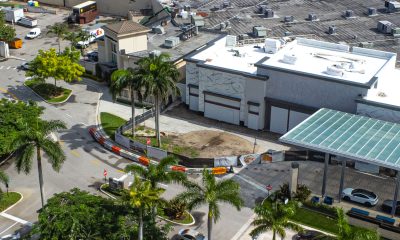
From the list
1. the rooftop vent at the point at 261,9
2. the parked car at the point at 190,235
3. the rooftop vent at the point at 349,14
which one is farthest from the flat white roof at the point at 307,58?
the parked car at the point at 190,235

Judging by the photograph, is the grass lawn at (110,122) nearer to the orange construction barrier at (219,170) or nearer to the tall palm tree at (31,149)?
the orange construction barrier at (219,170)

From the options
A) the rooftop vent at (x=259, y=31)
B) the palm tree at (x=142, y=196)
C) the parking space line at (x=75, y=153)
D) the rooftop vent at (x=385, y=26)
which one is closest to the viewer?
the palm tree at (x=142, y=196)

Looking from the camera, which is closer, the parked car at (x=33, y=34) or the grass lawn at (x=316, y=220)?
the grass lawn at (x=316, y=220)

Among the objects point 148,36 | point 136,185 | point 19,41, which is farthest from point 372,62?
point 19,41

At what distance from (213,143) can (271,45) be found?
57.5 ft

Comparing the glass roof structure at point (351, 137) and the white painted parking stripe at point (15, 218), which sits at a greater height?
the glass roof structure at point (351, 137)

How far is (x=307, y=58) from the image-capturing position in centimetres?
7838

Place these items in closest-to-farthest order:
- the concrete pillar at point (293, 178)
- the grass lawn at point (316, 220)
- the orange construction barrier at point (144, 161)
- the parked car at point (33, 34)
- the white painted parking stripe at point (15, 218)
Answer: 1. the grass lawn at point (316, 220)
2. the white painted parking stripe at point (15, 218)
3. the concrete pillar at point (293, 178)
4. the orange construction barrier at point (144, 161)
5. the parked car at point (33, 34)

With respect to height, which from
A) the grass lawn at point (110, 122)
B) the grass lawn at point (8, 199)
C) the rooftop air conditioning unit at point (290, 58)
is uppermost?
the rooftop air conditioning unit at point (290, 58)

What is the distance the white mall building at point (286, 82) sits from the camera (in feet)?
232

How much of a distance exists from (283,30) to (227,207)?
42.8 m

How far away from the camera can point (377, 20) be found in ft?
320

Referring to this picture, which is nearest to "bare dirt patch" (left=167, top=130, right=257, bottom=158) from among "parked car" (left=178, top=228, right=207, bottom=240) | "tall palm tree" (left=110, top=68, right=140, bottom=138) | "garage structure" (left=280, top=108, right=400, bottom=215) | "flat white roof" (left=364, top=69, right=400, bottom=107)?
"tall palm tree" (left=110, top=68, right=140, bottom=138)

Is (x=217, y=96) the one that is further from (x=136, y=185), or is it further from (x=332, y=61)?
(x=136, y=185)
